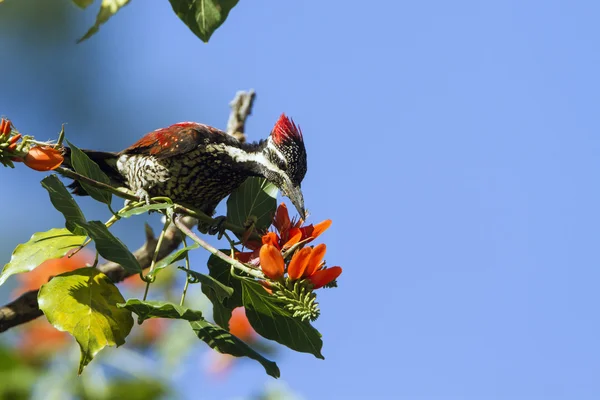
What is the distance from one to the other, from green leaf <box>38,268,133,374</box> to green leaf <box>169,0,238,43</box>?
36.5 inches

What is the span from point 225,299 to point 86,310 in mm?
508

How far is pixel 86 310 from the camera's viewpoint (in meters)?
2.39

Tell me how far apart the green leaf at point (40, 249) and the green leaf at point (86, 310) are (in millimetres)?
76

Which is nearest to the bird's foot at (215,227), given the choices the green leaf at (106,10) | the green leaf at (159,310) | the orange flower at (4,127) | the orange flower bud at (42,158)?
the green leaf at (159,310)

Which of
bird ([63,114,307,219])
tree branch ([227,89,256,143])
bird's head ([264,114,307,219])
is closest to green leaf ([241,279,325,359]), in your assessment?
bird's head ([264,114,307,219])

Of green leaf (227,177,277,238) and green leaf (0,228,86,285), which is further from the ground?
green leaf (227,177,277,238)

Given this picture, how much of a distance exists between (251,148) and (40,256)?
1751 millimetres

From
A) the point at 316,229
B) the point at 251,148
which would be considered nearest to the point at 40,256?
the point at 316,229

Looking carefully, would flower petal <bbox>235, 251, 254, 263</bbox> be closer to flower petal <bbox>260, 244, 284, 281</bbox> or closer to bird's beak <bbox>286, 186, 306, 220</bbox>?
flower petal <bbox>260, 244, 284, 281</bbox>

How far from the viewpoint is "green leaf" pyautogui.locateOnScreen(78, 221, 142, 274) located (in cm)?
233

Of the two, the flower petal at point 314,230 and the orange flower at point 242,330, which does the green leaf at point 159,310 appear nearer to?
the flower petal at point 314,230

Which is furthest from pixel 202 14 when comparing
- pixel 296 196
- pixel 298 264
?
pixel 296 196

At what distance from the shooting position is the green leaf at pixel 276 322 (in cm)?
247

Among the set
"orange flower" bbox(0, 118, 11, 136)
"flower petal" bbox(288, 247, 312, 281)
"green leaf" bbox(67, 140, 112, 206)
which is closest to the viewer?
"orange flower" bbox(0, 118, 11, 136)
